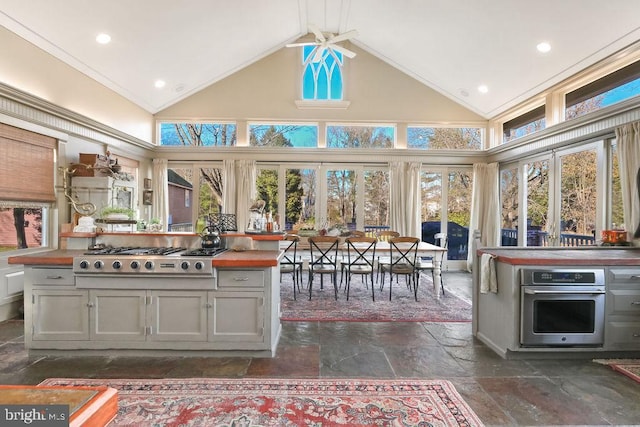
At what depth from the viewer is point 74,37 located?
14.1ft

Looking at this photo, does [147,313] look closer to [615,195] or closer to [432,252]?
[432,252]

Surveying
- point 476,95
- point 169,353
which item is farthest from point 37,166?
point 476,95

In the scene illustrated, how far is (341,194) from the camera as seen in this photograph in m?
7.07

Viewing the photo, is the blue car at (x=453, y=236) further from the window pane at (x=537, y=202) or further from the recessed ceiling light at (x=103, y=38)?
the recessed ceiling light at (x=103, y=38)

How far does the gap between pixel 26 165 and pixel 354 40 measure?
5.86 metres

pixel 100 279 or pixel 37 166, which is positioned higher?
pixel 37 166

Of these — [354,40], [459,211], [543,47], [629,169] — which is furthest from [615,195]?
[354,40]

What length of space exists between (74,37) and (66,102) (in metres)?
0.86

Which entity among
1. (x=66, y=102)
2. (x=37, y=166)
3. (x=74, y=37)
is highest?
(x=74, y=37)

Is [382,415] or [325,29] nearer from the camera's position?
[382,415]

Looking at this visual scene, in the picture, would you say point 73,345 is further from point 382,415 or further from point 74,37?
point 74,37

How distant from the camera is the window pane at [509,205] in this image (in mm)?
6277

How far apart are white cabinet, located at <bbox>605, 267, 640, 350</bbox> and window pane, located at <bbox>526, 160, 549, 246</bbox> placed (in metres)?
2.65

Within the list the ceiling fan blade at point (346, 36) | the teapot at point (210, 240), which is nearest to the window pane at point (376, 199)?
the ceiling fan blade at point (346, 36)
